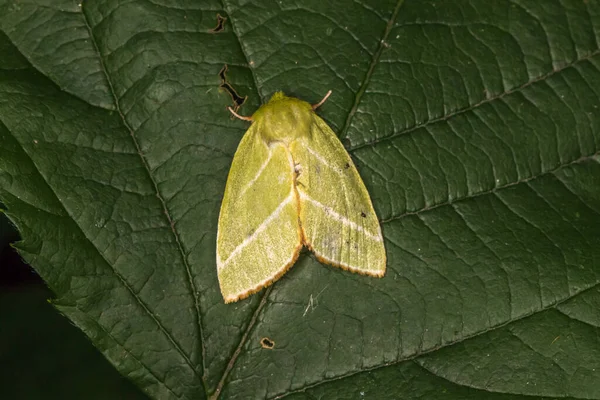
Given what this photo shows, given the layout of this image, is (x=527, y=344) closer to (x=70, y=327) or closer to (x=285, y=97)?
(x=285, y=97)

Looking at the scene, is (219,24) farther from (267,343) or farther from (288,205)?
(267,343)

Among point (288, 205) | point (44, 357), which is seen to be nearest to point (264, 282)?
point (288, 205)

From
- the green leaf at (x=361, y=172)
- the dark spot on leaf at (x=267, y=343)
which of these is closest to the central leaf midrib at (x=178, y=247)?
the green leaf at (x=361, y=172)

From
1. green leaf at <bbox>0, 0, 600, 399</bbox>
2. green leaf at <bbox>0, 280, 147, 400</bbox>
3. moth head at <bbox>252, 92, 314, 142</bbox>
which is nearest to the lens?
green leaf at <bbox>0, 0, 600, 399</bbox>

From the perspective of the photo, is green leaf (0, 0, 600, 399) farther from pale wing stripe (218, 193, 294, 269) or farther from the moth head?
pale wing stripe (218, 193, 294, 269)

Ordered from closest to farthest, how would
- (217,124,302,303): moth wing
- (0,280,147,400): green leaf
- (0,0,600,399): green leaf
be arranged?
(0,0,600,399): green leaf, (217,124,302,303): moth wing, (0,280,147,400): green leaf

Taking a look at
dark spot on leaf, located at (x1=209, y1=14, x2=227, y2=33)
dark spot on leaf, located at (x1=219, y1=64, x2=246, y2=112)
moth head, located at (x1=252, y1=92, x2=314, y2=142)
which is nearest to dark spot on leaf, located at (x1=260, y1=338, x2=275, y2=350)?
moth head, located at (x1=252, y1=92, x2=314, y2=142)

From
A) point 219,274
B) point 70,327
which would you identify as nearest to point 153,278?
point 219,274
